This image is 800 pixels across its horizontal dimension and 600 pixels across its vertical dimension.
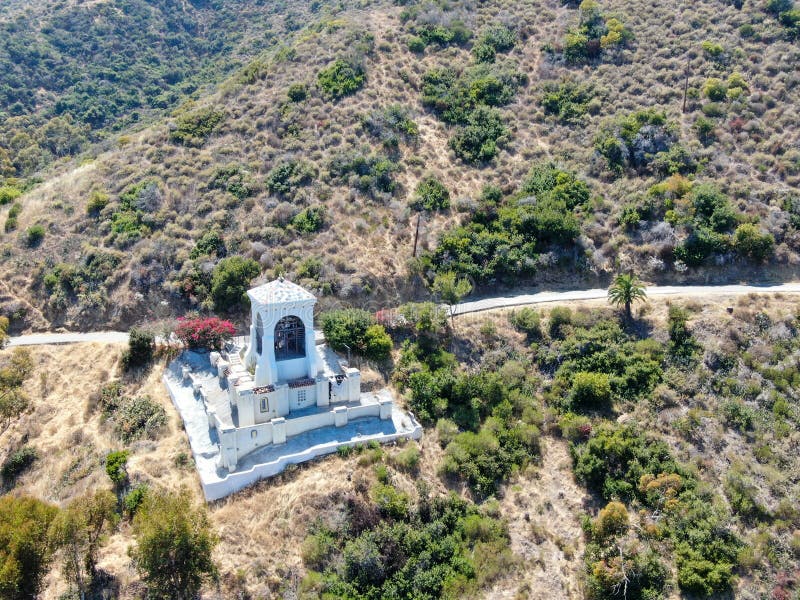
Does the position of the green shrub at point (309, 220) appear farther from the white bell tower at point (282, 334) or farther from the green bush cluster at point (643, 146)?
the green bush cluster at point (643, 146)

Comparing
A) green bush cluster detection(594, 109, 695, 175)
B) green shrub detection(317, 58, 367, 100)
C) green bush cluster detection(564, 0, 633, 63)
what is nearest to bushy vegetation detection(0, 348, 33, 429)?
green shrub detection(317, 58, 367, 100)

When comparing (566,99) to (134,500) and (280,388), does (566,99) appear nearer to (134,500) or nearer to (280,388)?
(280,388)

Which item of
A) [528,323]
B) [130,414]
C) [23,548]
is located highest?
[528,323]

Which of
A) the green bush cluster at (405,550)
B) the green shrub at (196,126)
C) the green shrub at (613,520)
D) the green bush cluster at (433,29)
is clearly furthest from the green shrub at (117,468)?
the green bush cluster at (433,29)

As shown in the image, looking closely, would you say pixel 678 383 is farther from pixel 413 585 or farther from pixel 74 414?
pixel 74 414

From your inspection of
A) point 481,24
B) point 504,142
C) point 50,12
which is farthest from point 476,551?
point 50,12

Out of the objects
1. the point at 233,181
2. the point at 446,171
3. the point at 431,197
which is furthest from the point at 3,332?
the point at 446,171
